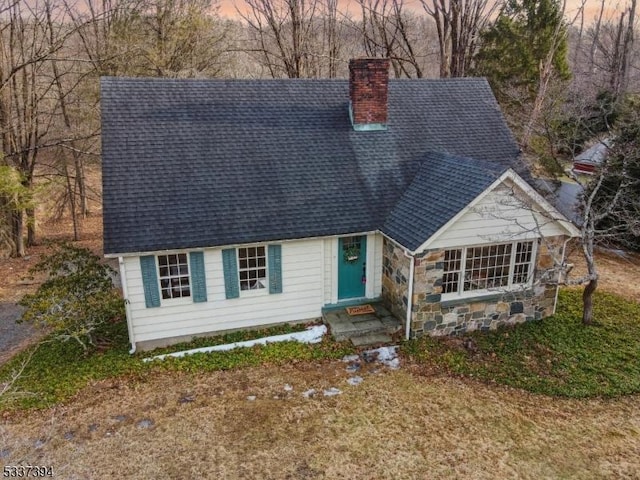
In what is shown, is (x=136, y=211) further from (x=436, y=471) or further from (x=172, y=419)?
(x=436, y=471)

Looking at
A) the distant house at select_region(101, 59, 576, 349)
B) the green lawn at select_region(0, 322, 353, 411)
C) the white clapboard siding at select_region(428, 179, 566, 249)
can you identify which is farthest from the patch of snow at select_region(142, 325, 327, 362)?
the white clapboard siding at select_region(428, 179, 566, 249)

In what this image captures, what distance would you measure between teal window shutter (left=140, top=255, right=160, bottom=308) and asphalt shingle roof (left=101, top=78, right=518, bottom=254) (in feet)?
1.33

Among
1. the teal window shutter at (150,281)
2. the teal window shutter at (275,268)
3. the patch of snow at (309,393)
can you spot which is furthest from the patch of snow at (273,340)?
the patch of snow at (309,393)

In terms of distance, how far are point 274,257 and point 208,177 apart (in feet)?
8.33

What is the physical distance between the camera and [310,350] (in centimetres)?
1074

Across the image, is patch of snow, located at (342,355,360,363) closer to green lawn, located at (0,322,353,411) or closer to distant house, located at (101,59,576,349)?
green lawn, located at (0,322,353,411)

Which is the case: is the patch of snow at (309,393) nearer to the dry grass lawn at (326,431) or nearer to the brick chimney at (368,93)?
the dry grass lawn at (326,431)

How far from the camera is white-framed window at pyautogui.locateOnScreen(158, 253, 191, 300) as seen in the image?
420 inches

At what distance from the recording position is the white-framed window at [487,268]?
1102 cm

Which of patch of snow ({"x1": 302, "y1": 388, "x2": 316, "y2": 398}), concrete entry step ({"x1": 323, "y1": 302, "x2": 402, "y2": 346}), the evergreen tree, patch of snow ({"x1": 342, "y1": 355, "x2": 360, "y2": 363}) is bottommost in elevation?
patch of snow ({"x1": 302, "y1": 388, "x2": 316, "y2": 398})

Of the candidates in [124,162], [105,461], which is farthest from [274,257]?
[105,461]

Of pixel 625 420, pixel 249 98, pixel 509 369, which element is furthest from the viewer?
pixel 249 98

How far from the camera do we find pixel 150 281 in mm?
10500

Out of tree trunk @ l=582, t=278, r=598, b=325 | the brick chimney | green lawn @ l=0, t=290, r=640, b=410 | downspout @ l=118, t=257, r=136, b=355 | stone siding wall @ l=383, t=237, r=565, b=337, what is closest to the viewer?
green lawn @ l=0, t=290, r=640, b=410
